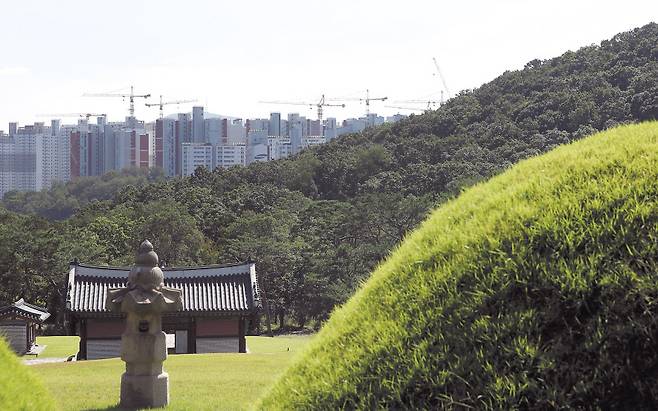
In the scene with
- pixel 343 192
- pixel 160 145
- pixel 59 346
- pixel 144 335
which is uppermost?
pixel 160 145

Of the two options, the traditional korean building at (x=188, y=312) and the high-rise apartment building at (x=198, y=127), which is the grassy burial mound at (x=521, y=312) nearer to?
the traditional korean building at (x=188, y=312)

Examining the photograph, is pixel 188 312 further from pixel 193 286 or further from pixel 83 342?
pixel 83 342

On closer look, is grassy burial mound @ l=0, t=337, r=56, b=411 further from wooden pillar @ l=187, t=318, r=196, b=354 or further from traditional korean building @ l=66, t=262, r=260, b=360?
wooden pillar @ l=187, t=318, r=196, b=354

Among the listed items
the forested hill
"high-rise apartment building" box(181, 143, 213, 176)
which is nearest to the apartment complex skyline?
"high-rise apartment building" box(181, 143, 213, 176)

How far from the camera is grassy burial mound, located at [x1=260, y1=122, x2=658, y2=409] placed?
7.99ft

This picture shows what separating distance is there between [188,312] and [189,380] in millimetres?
6408

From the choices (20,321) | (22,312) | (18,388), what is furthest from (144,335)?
(20,321)

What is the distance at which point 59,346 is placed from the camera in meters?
24.2

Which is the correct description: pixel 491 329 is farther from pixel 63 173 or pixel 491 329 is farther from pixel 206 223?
pixel 63 173

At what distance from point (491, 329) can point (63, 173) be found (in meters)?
140

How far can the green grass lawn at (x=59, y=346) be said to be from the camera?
22.2 meters

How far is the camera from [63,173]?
134 meters

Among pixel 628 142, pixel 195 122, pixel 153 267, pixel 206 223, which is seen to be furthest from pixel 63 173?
pixel 628 142

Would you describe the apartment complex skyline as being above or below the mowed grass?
above
